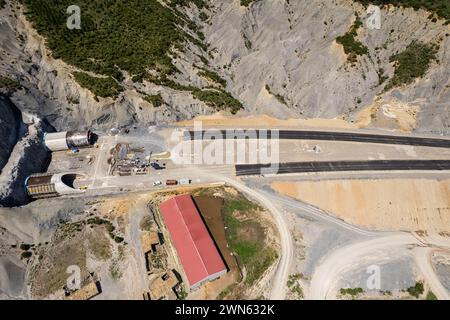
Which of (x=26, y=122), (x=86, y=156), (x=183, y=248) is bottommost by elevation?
(x=183, y=248)

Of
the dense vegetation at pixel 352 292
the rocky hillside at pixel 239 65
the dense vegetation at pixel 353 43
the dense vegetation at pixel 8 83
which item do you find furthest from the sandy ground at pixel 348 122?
the dense vegetation at pixel 352 292

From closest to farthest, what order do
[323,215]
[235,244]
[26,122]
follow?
[235,244]
[323,215]
[26,122]

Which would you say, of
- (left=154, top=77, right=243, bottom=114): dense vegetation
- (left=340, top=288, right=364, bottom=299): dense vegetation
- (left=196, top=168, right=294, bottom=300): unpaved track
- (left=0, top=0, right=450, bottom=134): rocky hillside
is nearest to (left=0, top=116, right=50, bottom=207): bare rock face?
(left=0, top=0, right=450, bottom=134): rocky hillside

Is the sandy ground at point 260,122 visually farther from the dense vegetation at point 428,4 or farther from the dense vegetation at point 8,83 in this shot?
the dense vegetation at point 8,83

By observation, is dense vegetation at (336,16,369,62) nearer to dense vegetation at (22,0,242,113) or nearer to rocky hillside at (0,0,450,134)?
rocky hillside at (0,0,450,134)


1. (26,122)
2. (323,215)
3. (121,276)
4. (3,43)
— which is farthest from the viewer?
(3,43)

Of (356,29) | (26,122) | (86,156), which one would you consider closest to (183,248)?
(86,156)

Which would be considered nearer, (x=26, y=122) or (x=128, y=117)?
(x=26, y=122)

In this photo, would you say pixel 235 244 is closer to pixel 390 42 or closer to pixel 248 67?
pixel 248 67
